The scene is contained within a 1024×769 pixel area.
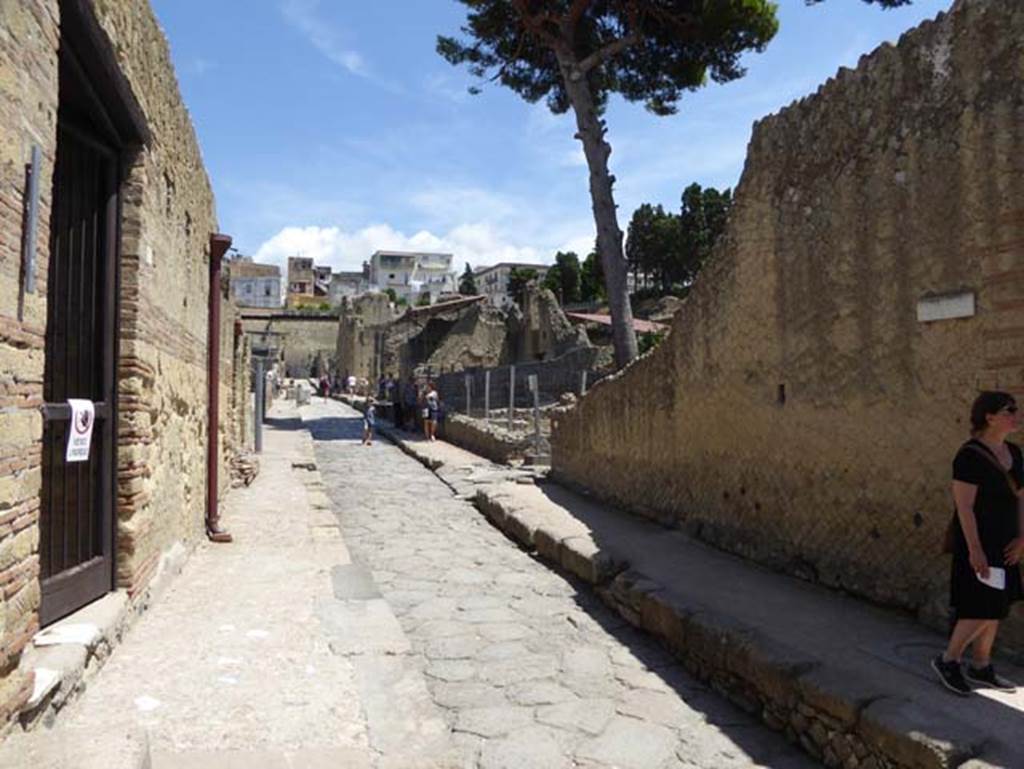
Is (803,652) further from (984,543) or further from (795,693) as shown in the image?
(984,543)

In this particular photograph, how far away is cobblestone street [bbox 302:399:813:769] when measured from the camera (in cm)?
377

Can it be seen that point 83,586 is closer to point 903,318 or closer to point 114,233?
point 114,233

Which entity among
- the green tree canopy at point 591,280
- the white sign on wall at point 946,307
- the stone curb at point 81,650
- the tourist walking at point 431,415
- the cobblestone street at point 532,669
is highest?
the green tree canopy at point 591,280

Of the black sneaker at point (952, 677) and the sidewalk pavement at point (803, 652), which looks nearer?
the sidewalk pavement at point (803, 652)

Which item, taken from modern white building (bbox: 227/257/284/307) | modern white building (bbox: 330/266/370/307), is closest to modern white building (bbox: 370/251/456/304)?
modern white building (bbox: 330/266/370/307)

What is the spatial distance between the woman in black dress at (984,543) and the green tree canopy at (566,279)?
6391 cm

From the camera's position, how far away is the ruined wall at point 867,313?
4348 mm

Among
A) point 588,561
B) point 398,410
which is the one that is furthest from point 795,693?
point 398,410

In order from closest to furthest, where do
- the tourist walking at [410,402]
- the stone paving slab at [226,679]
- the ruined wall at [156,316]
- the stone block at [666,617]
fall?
the stone paving slab at [226,679]
the ruined wall at [156,316]
the stone block at [666,617]
the tourist walking at [410,402]

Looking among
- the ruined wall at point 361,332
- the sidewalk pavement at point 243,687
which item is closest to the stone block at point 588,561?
the sidewalk pavement at point 243,687

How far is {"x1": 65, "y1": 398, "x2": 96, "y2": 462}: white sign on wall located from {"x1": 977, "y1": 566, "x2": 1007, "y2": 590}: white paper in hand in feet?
13.7

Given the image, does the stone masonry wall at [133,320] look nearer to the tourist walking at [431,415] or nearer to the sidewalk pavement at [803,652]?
the sidewalk pavement at [803,652]

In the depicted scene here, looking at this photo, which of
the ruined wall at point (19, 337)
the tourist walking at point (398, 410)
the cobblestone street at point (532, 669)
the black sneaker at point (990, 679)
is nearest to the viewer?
the ruined wall at point (19, 337)

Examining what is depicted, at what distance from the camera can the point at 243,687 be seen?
377 centimetres
